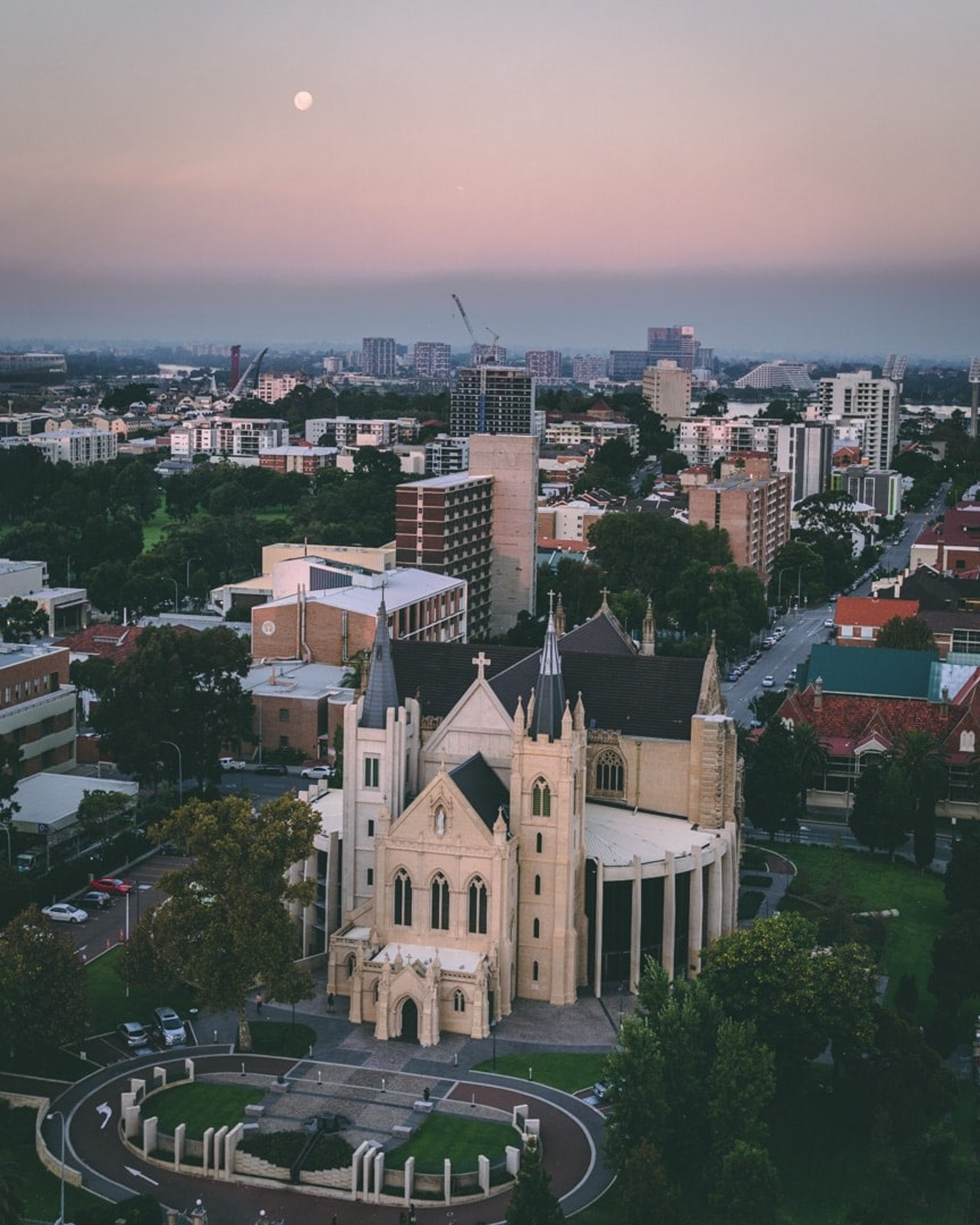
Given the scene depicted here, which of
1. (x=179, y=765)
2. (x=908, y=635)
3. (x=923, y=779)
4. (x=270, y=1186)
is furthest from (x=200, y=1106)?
(x=908, y=635)

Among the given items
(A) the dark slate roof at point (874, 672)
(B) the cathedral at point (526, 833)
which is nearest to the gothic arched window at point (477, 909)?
(B) the cathedral at point (526, 833)

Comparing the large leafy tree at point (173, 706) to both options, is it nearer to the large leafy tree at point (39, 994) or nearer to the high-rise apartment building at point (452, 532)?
the large leafy tree at point (39, 994)

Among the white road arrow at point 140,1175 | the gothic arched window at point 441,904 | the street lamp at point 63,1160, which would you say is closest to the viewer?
the street lamp at point 63,1160

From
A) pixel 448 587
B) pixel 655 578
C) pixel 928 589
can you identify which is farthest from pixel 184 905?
pixel 655 578

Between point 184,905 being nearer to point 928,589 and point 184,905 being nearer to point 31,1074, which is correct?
point 31,1074

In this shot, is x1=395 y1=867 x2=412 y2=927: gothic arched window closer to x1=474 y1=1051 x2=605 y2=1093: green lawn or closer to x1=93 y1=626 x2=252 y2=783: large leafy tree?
x1=474 y1=1051 x2=605 y2=1093: green lawn

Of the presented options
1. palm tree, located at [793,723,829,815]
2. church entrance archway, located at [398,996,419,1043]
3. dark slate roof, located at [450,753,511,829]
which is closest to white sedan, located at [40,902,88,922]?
church entrance archway, located at [398,996,419,1043]
